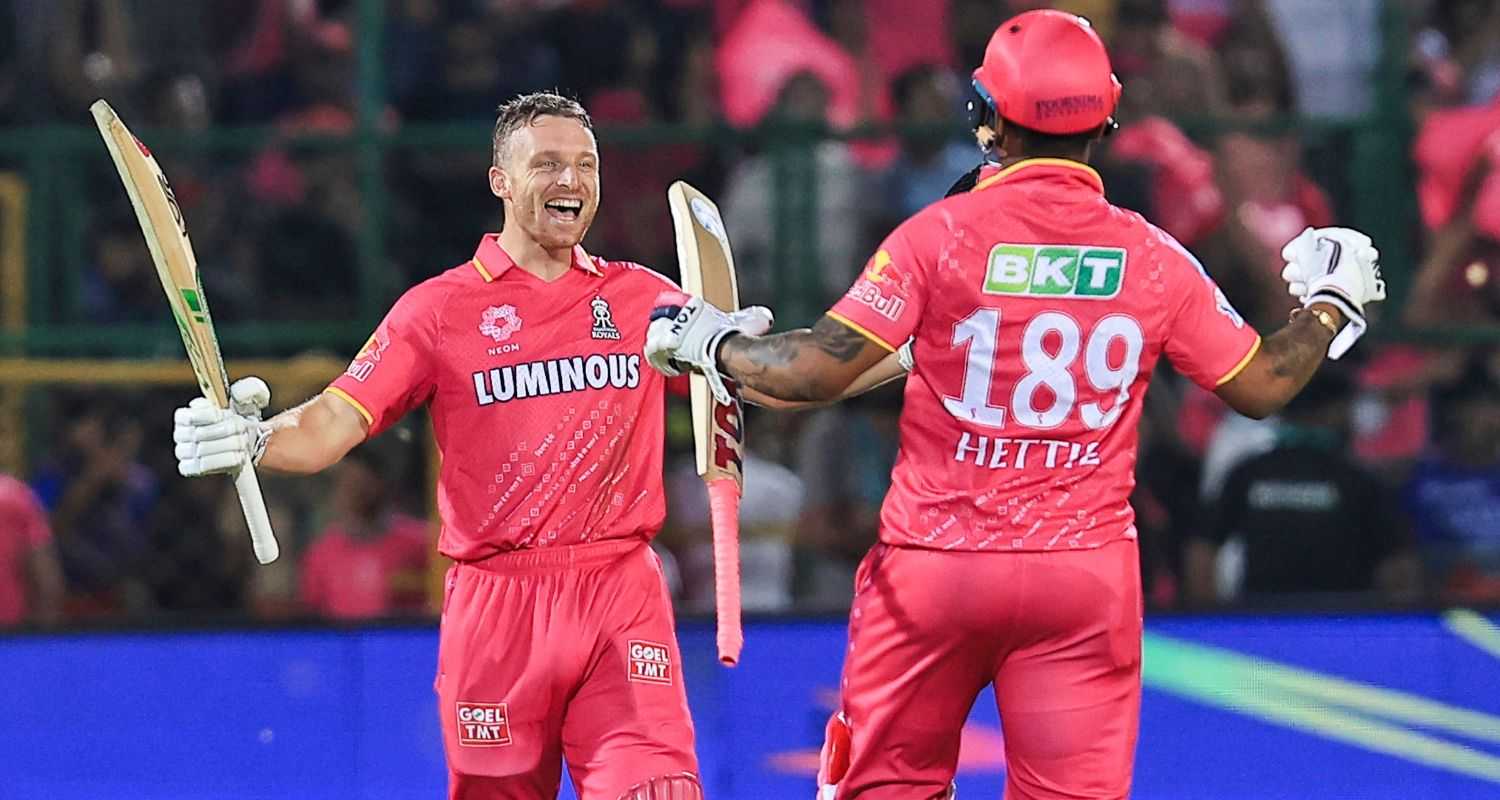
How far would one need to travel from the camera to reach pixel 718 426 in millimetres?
5707

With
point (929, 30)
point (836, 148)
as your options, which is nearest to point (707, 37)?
point (929, 30)

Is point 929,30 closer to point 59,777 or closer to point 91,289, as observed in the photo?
point 91,289

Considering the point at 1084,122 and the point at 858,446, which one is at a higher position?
the point at 1084,122

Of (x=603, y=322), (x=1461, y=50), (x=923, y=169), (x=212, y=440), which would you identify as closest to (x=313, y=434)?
(x=212, y=440)

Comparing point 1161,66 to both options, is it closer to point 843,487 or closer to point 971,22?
point 971,22

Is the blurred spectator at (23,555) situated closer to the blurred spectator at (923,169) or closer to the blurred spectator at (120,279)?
the blurred spectator at (120,279)

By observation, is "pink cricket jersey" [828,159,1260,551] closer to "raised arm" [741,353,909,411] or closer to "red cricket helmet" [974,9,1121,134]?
"red cricket helmet" [974,9,1121,134]

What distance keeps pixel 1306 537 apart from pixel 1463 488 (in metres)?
0.62

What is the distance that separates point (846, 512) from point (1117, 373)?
3490 mm

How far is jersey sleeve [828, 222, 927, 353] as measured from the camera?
16.3 ft

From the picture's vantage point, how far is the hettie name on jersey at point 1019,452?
4996 mm

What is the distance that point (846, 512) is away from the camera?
331 inches

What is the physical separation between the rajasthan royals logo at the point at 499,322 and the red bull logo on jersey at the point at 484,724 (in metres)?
0.89

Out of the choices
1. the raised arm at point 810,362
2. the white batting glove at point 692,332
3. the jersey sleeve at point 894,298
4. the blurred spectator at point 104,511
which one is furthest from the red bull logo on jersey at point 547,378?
the blurred spectator at point 104,511
